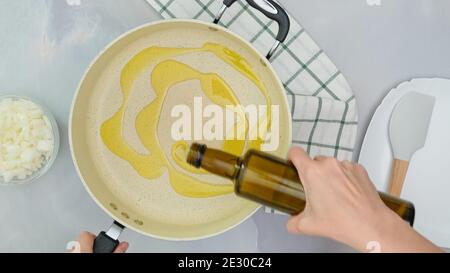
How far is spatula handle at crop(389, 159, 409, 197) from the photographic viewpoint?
2.28 ft

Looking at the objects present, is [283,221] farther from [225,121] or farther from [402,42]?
[402,42]

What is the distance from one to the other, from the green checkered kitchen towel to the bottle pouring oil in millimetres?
177

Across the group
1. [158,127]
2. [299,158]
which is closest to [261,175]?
[299,158]

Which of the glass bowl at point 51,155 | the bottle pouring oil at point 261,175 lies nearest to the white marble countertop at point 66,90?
the glass bowl at point 51,155

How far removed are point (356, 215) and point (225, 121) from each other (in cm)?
26

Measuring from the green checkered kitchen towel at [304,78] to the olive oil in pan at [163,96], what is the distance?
51mm

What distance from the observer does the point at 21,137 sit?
0.66 metres

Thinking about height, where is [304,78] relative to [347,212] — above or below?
above

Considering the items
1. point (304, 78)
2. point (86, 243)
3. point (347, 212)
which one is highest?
point (304, 78)

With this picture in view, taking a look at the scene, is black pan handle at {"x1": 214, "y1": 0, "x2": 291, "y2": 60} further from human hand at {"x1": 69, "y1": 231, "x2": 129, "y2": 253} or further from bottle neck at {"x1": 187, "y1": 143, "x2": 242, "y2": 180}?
human hand at {"x1": 69, "y1": 231, "x2": 129, "y2": 253}

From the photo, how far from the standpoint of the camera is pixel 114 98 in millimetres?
690

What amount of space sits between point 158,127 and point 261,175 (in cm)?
21

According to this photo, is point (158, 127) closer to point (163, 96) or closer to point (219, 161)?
point (163, 96)
